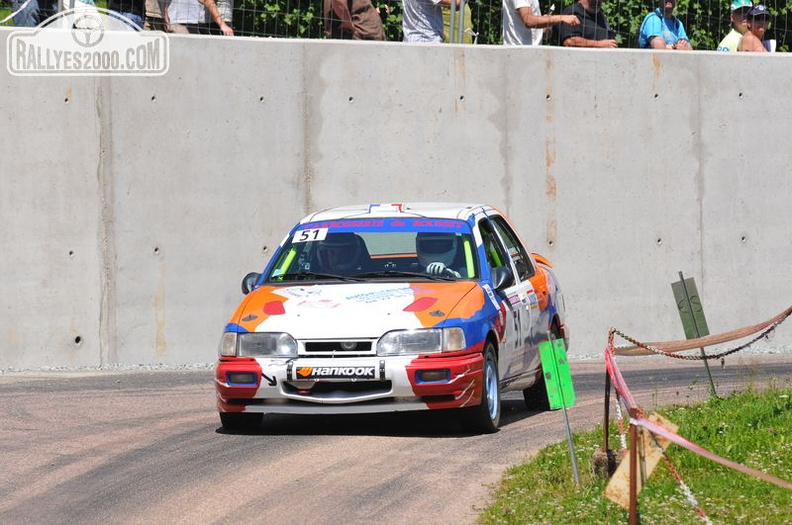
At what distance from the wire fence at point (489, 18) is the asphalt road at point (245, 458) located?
5.29 meters

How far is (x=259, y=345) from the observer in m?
10.2

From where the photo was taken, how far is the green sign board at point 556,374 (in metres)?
8.08

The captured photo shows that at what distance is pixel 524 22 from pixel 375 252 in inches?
261

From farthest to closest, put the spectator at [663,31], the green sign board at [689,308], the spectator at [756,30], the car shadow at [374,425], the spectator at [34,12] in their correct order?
the spectator at [756,30]
the spectator at [663,31]
the spectator at [34,12]
the green sign board at [689,308]
the car shadow at [374,425]

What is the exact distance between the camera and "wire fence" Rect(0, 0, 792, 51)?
17234 mm

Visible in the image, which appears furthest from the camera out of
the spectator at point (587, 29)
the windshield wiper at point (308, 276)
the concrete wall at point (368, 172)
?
the spectator at point (587, 29)

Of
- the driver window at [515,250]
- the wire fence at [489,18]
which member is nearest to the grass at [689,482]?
the driver window at [515,250]

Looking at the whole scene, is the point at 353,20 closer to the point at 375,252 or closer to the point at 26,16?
the point at 26,16

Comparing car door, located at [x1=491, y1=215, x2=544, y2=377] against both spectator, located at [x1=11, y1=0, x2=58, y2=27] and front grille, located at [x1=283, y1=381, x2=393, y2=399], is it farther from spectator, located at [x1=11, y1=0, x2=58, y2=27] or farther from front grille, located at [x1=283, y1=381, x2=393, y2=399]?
spectator, located at [x1=11, y1=0, x2=58, y2=27]

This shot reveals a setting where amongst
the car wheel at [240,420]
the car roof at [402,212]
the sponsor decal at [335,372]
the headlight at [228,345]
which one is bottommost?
the car wheel at [240,420]

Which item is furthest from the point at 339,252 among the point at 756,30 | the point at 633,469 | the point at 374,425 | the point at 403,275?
the point at 756,30

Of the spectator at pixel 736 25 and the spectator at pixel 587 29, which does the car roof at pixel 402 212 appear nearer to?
the spectator at pixel 587 29

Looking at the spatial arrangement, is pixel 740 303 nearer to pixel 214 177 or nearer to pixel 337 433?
pixel 214 177

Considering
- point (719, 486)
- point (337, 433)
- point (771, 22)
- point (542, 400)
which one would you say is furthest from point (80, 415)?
point (771, 22)
